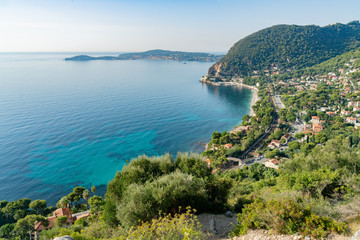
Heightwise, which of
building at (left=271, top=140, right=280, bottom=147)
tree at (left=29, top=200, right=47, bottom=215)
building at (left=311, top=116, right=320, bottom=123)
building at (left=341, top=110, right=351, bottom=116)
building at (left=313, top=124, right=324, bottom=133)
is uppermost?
building at (left=341, top=110, right=351, bottom=116)

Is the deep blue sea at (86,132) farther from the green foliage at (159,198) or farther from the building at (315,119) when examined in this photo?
→ the green foliage at (159,198)

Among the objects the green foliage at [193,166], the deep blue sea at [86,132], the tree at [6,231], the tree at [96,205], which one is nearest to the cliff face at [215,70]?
the deep blue sea at [86,132]

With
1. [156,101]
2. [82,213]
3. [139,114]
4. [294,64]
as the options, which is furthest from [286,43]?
[82,213]

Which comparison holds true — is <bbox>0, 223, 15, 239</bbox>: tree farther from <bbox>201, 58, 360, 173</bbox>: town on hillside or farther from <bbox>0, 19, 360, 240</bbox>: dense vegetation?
<bbox>201, 58, 360, 173</bbox>: town on hillside

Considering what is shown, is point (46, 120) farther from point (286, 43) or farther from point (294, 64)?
point (286, 43)

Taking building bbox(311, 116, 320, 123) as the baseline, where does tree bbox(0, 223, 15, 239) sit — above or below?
below

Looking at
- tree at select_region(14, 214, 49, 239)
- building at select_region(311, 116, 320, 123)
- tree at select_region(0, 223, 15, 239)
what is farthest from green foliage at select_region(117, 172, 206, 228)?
building at select_region(311, 116, 320, 123)
